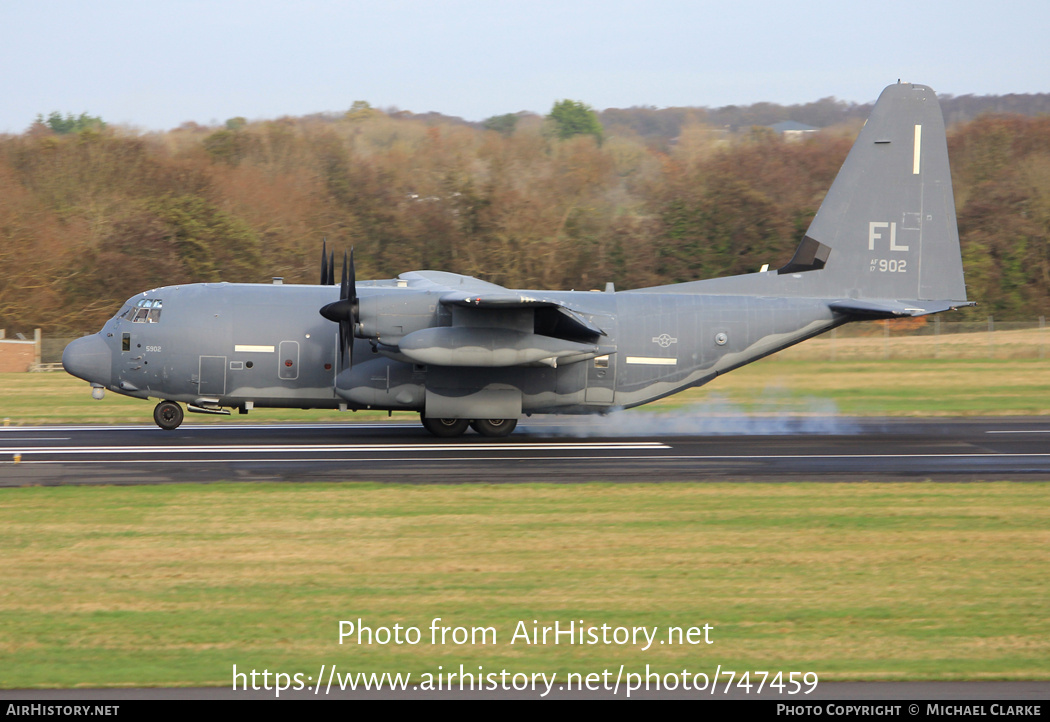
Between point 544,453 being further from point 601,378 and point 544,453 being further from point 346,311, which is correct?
point 346,311

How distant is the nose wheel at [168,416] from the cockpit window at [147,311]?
198 centimetres

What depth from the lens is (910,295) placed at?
23.0 meters

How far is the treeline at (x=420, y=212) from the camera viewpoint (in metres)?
46.4

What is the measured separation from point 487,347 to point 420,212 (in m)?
35.2

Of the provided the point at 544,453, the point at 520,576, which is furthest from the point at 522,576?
the point at 544,453

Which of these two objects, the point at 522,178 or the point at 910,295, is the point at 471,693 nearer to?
the point at 910,295

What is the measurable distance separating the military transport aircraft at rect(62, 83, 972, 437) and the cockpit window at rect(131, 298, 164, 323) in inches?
1.2

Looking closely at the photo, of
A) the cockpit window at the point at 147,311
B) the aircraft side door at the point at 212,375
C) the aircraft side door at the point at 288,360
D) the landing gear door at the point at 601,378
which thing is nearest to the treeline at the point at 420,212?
the cockpit window at the point at 147,311

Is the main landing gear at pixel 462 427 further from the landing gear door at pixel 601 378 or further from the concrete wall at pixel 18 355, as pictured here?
the concrete wall at pixel 18 355

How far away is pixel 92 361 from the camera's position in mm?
21641

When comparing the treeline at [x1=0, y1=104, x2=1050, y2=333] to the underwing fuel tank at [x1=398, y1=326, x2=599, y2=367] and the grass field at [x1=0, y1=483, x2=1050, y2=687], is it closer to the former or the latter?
the underwing fuel tank at [x1=398, y1=326, x2=599, y2=367]

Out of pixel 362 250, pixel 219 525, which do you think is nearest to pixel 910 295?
pixel 219 525

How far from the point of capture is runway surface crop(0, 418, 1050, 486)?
17.1 m

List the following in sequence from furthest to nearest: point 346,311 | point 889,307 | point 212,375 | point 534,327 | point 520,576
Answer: point 889,307, point 212,375, point 534,327, point 346,311, point 520,576
